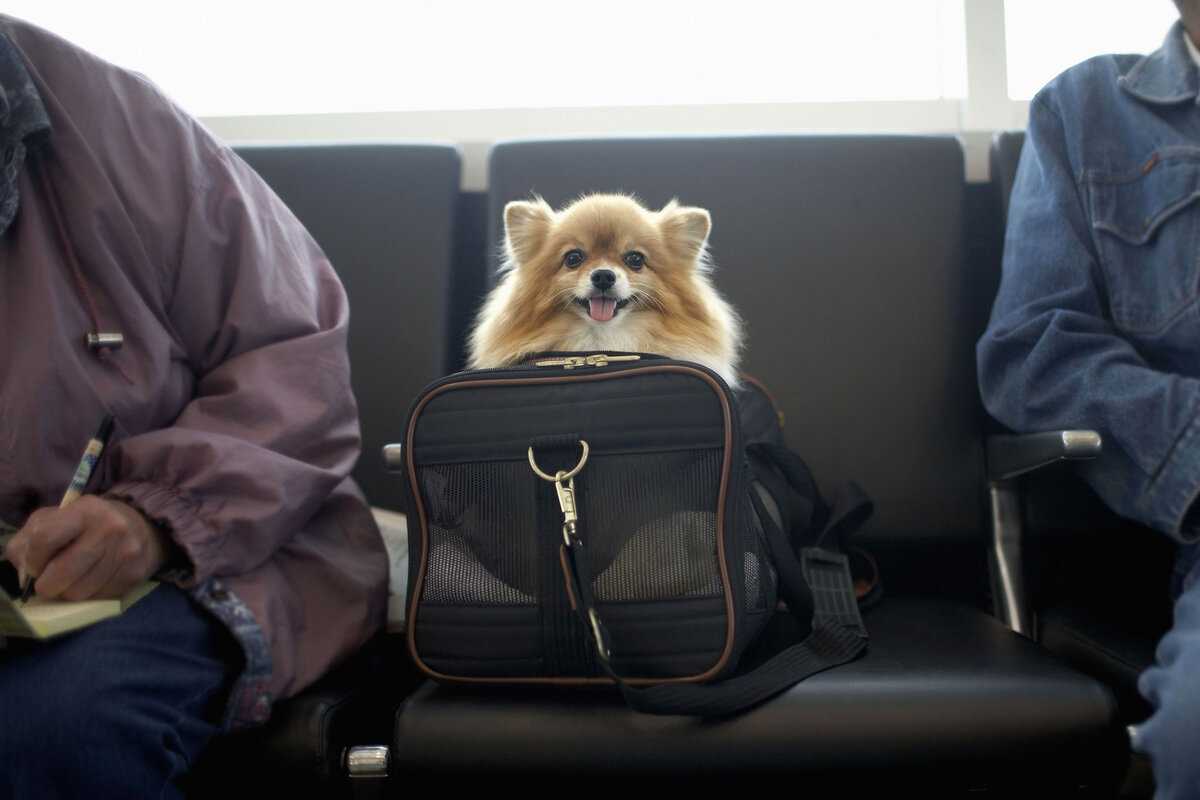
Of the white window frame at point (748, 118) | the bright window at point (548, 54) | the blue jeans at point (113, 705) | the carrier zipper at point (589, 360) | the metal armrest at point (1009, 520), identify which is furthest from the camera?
the bright window at point (548, 54)

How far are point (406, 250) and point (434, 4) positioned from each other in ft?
3.23

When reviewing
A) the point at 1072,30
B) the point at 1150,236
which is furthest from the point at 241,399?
the point at 1072,30

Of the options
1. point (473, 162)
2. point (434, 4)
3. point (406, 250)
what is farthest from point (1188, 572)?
point (434, 4)

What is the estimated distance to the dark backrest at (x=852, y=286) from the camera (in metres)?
1.44

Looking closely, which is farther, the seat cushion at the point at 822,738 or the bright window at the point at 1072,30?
the bright window at the point at 1072,30

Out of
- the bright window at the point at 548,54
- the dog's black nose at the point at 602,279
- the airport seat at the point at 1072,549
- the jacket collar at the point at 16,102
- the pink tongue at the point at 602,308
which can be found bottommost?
the airport seat at the point at 1072,549

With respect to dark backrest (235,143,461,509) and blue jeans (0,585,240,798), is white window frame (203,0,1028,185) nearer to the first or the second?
dark backrest (235,143,461,509)

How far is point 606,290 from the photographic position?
1.21 meters

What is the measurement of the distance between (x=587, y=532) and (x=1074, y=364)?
79 centimetres

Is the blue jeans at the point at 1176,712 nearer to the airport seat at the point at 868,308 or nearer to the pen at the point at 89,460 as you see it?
the airport seat at the point at 868,308

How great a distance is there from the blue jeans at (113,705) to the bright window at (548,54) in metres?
1.59

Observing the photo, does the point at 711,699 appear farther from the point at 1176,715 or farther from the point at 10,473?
the point at 10,473

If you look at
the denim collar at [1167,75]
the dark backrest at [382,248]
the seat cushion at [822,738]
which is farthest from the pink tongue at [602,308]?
the denim collar at [1167,75]

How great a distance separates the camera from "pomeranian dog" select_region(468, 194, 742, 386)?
1.22m
